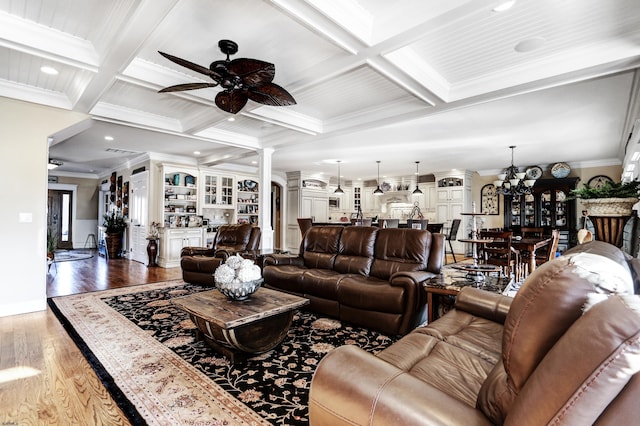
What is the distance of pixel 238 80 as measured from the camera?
8.70ft

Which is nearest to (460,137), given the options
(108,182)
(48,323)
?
(48,323)

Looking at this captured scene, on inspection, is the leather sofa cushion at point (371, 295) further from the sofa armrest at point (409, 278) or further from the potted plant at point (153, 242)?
the potted plant at point (153, 242)

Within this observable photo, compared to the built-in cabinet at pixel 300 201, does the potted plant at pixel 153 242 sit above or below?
below

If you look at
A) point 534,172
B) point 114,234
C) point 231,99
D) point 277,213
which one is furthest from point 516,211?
point 114,234

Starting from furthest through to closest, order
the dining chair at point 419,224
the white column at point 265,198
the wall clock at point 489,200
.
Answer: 1. the wall clock at point 489,200
2. the dining chair at point 419,224
3. the white column at point 265,198

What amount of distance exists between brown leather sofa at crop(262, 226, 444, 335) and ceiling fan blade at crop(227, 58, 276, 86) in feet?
6.84

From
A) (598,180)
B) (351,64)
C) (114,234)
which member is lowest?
(114,234)

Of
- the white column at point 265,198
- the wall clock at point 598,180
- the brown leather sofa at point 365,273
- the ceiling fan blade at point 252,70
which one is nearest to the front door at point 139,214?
the white column at point 265,198

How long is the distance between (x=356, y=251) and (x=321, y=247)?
580 mm

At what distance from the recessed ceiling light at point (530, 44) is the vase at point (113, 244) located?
905 centimetres

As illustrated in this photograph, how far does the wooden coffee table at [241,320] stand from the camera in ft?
7.49

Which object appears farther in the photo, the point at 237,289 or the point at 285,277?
the point at 285,277

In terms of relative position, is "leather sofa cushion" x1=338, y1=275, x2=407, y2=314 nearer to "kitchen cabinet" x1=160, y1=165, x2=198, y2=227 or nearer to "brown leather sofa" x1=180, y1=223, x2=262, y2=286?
"brown leather sofa" x1=180, y1=223, x2=262, y2=286

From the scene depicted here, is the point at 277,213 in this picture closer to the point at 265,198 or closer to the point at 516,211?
the point at 265,198
